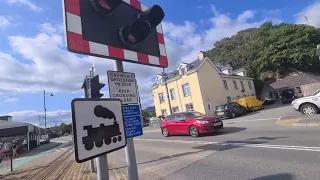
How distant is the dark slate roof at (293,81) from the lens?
40.9 metres

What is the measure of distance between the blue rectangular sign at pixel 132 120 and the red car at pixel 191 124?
1055 centimetres

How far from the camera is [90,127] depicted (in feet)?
6.13

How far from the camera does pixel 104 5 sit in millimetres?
2891

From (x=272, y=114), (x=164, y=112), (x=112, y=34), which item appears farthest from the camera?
(x=164, y=112)

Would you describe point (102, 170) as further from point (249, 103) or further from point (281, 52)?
point (281, 52)

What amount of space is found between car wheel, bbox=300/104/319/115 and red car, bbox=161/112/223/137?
5.79 meters

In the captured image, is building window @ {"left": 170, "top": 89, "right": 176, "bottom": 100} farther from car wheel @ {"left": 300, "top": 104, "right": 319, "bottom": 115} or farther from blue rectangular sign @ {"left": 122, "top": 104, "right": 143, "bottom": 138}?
blue rectangular sign @ {"left": 122, "top": 104, "right": 143, "bottom": 138}

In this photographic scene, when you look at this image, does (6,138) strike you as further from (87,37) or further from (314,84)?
(314,84)

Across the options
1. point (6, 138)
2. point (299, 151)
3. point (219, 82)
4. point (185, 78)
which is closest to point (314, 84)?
point (219, 82)

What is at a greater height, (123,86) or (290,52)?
(290,52)

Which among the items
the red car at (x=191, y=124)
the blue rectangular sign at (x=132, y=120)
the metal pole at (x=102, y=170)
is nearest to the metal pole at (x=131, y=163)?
the blue rectangular sign at (x=132, y=120)

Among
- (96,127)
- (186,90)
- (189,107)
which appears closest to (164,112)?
(189,107)

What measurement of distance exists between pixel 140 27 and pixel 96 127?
1815 mm

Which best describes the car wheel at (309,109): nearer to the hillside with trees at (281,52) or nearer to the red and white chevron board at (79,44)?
the red and white chevron board at (79,44)
